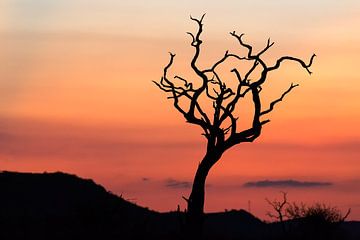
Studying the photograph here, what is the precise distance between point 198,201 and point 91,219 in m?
7.94

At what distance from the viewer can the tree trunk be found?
38250mm

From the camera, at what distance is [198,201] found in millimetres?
38281

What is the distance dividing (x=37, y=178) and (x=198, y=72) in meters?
53.1

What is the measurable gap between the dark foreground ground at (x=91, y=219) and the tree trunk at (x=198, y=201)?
46 cm

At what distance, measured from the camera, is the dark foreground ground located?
44.6 metres

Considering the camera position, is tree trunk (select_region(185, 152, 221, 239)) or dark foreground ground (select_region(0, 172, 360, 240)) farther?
dark foreground ground (select_region(0, 172, 360, 240))

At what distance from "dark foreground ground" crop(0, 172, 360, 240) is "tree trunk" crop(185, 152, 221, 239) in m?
0.46

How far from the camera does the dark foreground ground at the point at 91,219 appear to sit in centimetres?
4459

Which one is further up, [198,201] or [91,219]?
[91,219]

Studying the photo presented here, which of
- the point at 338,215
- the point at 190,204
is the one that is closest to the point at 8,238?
the point at 190,204

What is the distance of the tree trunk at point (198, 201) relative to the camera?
3825 centimetres

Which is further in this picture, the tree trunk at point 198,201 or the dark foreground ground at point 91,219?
the dark foreground ground at point 91,219

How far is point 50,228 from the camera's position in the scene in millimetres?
48406

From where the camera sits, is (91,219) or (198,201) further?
(91,219)
